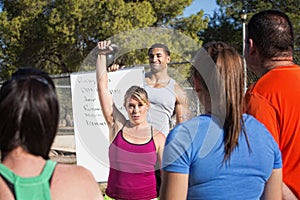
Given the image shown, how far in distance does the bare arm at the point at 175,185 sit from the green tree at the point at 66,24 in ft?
61.2

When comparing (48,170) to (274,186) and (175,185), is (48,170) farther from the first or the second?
(274,186)

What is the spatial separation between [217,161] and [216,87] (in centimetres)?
31

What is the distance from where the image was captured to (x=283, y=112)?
2.38m

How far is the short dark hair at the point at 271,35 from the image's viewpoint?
8.14ft

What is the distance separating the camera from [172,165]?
2.06 m

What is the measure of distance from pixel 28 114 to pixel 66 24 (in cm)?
2123

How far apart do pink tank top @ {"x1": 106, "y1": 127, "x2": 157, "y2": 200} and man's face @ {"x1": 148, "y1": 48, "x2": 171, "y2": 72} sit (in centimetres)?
124

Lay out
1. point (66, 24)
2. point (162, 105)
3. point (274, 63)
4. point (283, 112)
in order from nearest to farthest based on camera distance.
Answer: point (283, 112) → point (274, 63) → point (162, 105) → point (66, 24)

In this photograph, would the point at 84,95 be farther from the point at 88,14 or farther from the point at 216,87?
the point at 88,14

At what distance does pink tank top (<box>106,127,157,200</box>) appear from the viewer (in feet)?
12.6

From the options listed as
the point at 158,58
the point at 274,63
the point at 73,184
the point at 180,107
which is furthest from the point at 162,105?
the point at 73,184

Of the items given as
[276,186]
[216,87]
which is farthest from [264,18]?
[276,186]

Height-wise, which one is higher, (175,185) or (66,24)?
(66,24)

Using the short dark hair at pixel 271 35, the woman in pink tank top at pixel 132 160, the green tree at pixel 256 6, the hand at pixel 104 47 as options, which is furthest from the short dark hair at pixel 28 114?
the green tree at pixel 256 6
